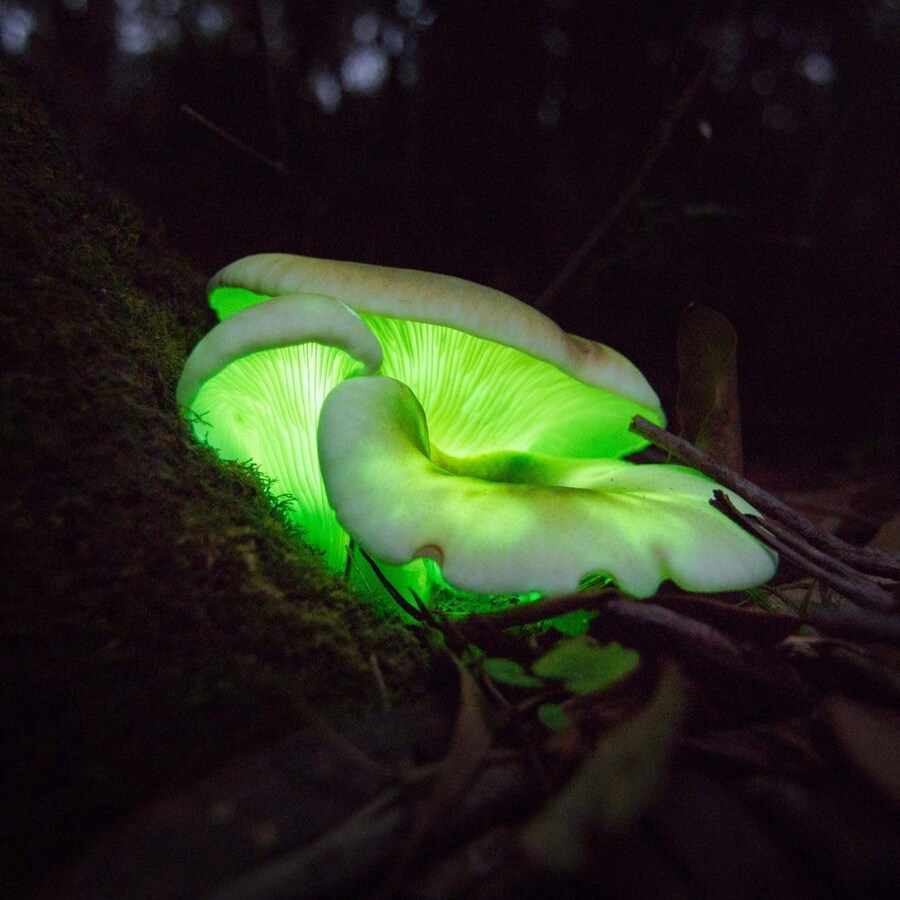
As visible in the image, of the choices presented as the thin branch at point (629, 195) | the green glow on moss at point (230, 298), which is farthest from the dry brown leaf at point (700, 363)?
the thin branch at point (629, 195)

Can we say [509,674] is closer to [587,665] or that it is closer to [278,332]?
[587,665]

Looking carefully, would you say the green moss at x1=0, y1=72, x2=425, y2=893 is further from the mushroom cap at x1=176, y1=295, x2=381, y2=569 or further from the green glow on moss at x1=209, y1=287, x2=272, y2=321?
the green glow on moss at x1=209, y1=287, x2=272, y2=321

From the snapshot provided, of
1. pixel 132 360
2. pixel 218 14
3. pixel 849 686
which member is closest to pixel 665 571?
pixel 849 686

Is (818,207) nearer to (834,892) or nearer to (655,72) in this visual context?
(655,72)

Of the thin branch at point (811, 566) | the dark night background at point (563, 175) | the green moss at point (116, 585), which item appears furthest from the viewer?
the dark night background at point (563, 175)

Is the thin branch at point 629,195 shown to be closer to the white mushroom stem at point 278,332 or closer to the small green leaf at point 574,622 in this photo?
the white mushroom stem at point 278,332
